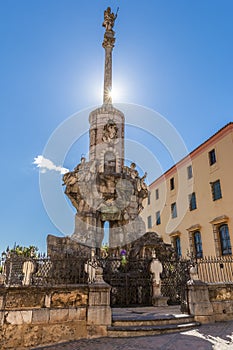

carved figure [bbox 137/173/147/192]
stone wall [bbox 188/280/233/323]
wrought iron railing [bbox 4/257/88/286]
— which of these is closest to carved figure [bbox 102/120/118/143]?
carved figure [bbox 137/173/147/192]

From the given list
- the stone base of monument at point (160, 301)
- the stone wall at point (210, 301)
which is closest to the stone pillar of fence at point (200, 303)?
the stone wall at point (210, 301)

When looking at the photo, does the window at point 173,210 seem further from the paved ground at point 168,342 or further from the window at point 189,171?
the paved ground at point 168,342

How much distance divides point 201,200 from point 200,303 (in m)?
16.9

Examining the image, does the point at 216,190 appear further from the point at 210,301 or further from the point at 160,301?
the point at 210,301

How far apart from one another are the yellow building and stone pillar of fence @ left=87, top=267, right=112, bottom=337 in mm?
15623

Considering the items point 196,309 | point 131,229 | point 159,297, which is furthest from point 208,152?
point 196,309

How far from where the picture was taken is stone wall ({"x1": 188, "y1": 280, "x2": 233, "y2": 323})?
7.61 m

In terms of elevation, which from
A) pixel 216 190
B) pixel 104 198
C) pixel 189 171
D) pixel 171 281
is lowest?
pixel 171 281

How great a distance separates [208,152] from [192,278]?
1752 cm

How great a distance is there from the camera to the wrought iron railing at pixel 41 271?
812 cm

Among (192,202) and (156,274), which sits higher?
(192,202)

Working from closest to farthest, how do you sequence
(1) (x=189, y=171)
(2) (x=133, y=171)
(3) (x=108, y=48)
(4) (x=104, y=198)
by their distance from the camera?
(4) (x=104, y=198) < (2) (x=133, y=171) < (1) (x=189, y=171) < (3) (x=108, y=48)

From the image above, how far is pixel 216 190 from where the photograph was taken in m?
21.8

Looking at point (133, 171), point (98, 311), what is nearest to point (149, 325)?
point (98, 311)
